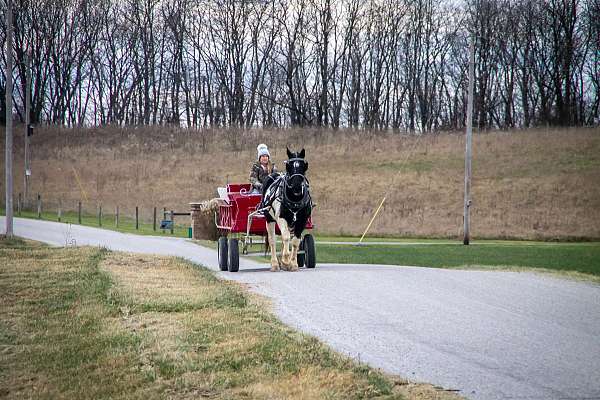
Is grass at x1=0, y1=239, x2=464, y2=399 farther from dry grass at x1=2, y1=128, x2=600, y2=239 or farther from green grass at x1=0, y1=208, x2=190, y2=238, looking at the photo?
dry grass at x1=2, y1=128, x2=600, y2=239

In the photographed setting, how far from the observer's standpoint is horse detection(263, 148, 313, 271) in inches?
689

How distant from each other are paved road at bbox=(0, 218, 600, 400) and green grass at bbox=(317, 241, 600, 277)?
13.3 feet

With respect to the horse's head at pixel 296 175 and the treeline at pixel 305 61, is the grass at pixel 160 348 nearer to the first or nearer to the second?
the horse's head at pixel 296 175

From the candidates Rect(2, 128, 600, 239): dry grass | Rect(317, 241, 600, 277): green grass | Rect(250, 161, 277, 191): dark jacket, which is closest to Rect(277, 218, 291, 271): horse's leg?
Rect(250, 161, 277, 191): dark jacket

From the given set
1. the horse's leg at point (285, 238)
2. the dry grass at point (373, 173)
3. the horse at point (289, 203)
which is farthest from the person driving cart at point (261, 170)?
the dry grass at point (373, 173)

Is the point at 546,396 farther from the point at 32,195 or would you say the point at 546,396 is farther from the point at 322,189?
the point at 32,195

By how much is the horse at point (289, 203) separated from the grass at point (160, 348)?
2733 mm

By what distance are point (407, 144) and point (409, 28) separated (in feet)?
52.6

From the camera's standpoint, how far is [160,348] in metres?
9.45

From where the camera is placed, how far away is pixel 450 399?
7191 millimetres

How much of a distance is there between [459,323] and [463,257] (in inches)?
613

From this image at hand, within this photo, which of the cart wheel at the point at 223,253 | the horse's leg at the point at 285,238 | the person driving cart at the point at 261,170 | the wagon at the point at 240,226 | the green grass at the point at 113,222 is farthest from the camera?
the green grass at the point at 113,222

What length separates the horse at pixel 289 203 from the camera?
17.5 meters

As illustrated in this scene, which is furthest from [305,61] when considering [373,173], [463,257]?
[463,257]
